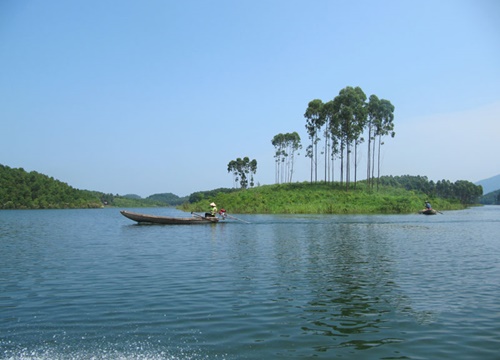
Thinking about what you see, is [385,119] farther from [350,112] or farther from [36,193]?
[36,193]

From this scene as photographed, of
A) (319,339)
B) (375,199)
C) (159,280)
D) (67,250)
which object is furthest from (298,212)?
(319,339)

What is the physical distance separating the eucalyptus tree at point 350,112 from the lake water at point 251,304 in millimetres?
65499

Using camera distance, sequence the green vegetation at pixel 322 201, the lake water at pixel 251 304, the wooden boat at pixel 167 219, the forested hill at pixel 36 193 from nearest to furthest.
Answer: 1. the lake water at pixel 251 304
2. the wooden boat at pixel 167 219
3. the green vegetation at pixel 322 201
4. the forested hill at pixel 36 193

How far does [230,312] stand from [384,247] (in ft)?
55.4

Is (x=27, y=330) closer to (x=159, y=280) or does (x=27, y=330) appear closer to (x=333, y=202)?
(x=159, y=280)

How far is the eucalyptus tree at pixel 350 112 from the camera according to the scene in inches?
3354

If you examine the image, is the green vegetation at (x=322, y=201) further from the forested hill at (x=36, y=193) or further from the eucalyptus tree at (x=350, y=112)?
the forested hill at (x=36, y=193)

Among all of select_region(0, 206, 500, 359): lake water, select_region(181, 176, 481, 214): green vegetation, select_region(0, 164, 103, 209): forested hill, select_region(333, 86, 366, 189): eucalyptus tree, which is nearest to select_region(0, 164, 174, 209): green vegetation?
select_region(0, 164, 103, 209): forested hill

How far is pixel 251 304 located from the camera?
1202cm

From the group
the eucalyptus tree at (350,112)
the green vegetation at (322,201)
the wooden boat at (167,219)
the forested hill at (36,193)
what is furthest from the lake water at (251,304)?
the forested hill at (36,193)

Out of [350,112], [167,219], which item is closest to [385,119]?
[350,112]

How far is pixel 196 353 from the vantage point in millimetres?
8281

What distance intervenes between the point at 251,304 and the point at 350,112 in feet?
255

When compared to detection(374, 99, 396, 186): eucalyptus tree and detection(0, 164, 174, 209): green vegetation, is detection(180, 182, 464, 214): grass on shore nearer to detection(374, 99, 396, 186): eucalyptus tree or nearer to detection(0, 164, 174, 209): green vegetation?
detection(374, 99, 396, 186): eucalyptus tree
